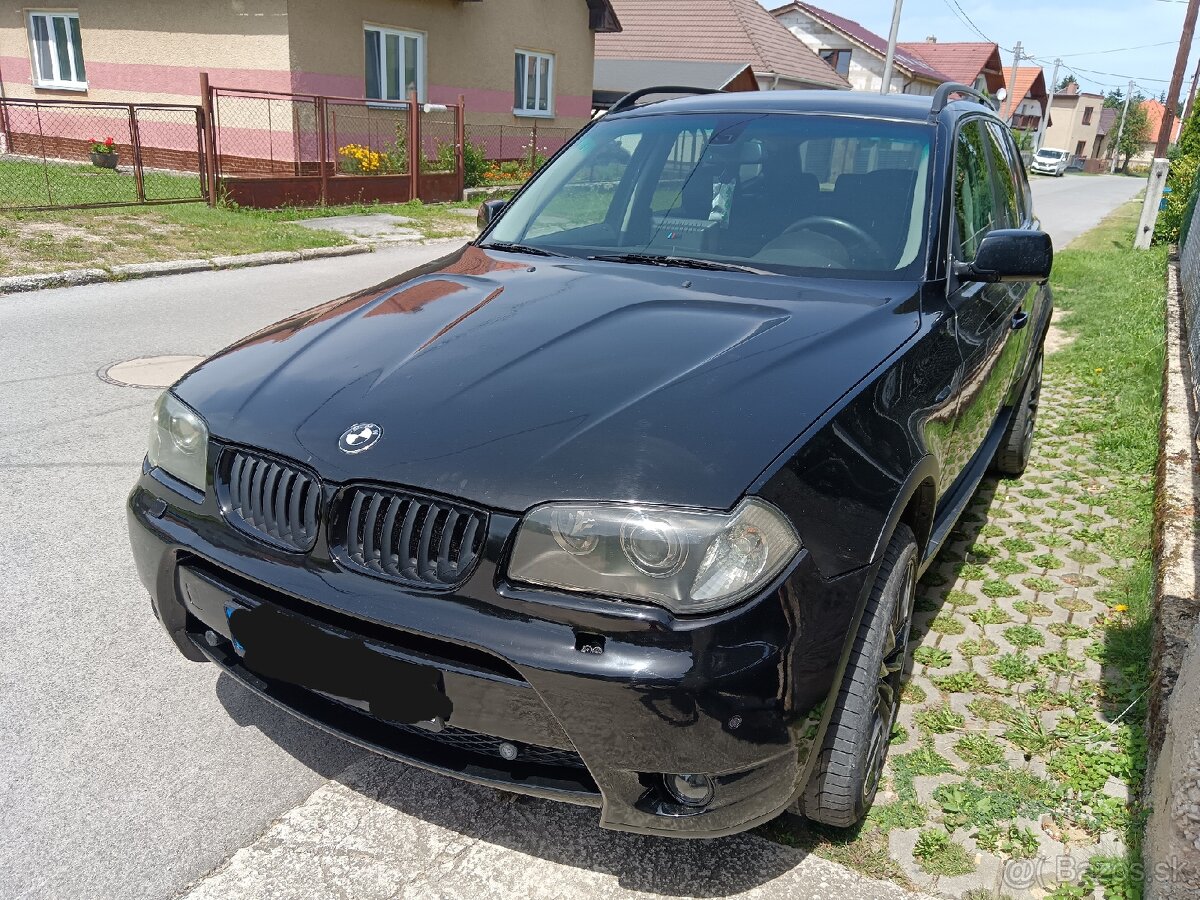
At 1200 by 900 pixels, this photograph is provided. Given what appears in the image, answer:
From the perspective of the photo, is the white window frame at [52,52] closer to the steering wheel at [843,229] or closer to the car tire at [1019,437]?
the car tire at [1019,437]

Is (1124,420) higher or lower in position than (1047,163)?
lower

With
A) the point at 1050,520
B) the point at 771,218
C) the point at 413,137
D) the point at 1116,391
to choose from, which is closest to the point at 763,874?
the point at 771,218

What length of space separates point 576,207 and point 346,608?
2.19 m

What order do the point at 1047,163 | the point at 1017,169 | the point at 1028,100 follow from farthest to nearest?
the point at 1028,100 < the point at 1047,163 < the point at 1017,169

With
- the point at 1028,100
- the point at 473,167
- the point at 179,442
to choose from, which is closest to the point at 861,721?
the point at 179,442

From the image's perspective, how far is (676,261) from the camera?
3234 mm

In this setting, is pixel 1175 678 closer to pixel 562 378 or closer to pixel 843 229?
pixel 843 229

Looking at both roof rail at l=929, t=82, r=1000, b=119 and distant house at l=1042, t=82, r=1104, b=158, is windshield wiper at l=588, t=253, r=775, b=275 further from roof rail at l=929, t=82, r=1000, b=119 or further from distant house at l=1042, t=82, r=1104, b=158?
distant house at l=1042, t=82, r=1104, b=158

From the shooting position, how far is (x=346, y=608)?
6.54ft

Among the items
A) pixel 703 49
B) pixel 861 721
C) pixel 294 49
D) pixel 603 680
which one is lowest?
pixel 861 721

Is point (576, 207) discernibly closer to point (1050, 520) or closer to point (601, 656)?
point (601, 656)

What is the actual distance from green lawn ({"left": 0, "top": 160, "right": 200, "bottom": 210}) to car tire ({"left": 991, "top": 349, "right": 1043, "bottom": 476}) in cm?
1194

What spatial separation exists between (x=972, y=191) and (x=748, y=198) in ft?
3.08

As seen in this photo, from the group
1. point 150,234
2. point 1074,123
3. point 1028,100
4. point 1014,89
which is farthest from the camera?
point 1074,123
